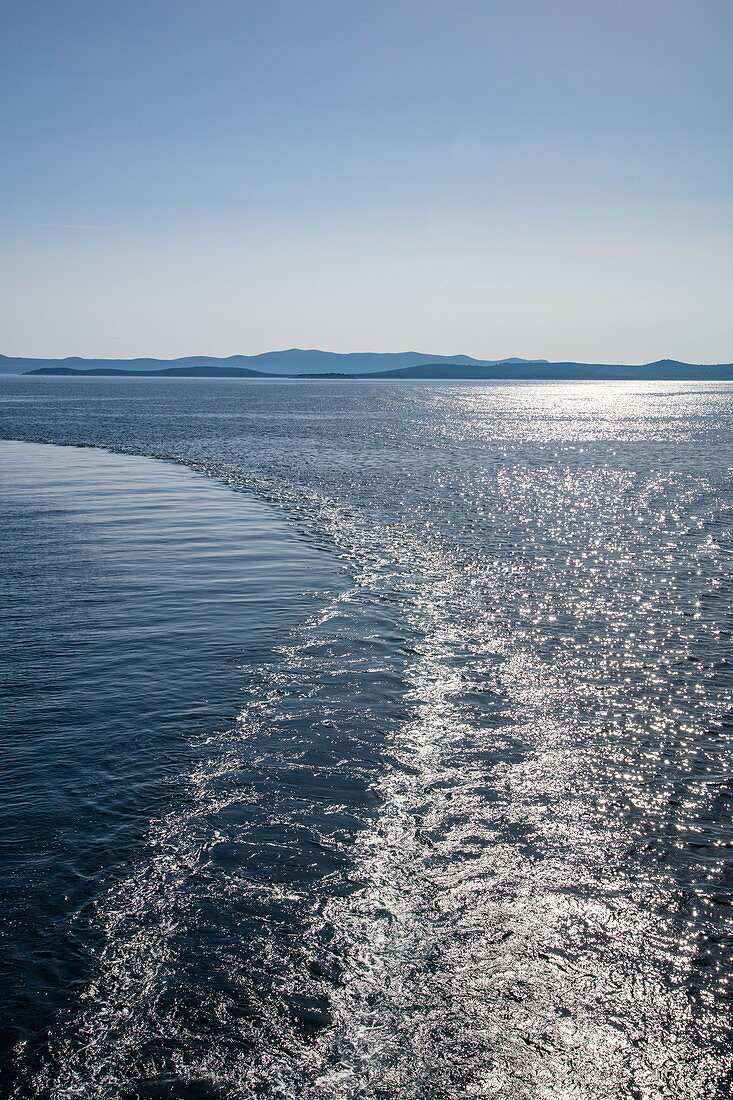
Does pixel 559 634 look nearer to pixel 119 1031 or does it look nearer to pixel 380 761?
pixel 380 761

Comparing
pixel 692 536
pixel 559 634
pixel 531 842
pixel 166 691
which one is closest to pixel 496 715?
pixel 531 842

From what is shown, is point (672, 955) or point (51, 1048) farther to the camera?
point (672, 955)

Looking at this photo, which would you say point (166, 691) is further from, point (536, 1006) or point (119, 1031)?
point (536, 1006)

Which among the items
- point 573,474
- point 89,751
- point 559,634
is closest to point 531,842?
point 89,751

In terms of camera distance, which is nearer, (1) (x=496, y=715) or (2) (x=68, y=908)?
(2) (x=68, y=908)

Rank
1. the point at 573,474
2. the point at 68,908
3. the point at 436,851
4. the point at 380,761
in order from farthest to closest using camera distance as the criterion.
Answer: the point at 573,474, the point at 380,761, the point at 436,851, the point at 68,908

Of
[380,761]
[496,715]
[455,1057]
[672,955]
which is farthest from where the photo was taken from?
[496,715]
